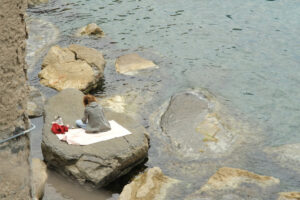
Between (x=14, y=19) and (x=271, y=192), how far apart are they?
7.83m

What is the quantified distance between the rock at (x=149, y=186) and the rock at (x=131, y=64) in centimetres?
629

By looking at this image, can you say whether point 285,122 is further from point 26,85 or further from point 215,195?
Answer: point 26,85

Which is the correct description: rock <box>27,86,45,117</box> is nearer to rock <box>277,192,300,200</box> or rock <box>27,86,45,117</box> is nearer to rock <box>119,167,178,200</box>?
rock <box>119,167,178,200</box>

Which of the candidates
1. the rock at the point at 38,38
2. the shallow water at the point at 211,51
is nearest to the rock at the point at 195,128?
the shallow water at the point at 211,51

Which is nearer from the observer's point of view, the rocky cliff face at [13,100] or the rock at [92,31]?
the rocky cliff face at [13,100]

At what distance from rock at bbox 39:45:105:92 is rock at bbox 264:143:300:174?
6.26m

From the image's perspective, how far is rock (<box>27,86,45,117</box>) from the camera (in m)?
Result: 13.0

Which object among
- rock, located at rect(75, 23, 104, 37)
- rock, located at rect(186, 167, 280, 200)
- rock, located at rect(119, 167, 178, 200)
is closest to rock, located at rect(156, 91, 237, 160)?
rock, located at rect(186, 167, 280, 200)

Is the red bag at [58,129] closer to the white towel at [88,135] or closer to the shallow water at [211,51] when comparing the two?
the white towel at [88,135]

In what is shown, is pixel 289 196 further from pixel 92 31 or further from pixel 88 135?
pixel 92 31

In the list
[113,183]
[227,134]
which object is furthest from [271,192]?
[113,183]

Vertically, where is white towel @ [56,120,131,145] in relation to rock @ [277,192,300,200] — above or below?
above

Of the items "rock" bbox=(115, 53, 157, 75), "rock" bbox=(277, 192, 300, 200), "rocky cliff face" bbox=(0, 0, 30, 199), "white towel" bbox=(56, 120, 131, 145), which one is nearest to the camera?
"rocky cliff face" bbox=(0, 0, 30, 199)

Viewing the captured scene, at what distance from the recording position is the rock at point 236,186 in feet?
32.1
